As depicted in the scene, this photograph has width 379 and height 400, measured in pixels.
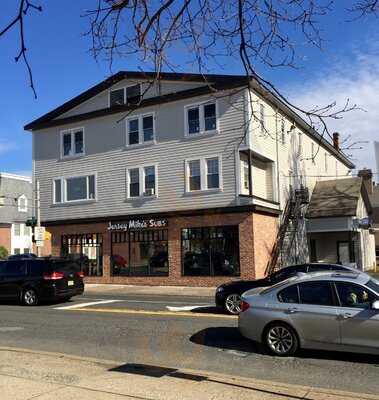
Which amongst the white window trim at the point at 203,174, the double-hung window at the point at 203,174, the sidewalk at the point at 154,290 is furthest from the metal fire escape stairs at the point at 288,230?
the double-hung window at the point at 203,174

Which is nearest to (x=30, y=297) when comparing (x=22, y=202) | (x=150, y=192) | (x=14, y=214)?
(x=150, y=192)

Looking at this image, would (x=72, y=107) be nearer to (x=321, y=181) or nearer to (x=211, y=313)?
(x=321, y=181)

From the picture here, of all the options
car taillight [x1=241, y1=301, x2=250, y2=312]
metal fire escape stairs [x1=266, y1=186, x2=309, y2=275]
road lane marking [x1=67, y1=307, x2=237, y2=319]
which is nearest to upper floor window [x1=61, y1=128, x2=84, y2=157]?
metal fire escape stairs [x1=266, y1=186, x2=309, y2=275]

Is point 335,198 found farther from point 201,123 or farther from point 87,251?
point 87,251

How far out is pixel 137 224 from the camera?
2969 cm

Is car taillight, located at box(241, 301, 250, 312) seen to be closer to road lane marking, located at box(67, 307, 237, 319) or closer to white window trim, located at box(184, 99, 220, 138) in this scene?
road lane marking, located at box(67, 307, 237, 319)

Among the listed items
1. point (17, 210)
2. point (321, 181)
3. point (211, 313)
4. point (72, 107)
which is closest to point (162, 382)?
point (211, 313)

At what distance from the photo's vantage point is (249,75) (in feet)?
17.3

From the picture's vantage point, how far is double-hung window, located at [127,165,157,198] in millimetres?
29562

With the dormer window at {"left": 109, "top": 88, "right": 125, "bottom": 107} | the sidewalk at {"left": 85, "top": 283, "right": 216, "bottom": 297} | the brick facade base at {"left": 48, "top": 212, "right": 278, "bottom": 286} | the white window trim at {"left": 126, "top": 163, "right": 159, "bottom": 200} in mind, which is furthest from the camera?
the dormer window at {"left": 109, "top": 88, "right": 125, "bottom": 107}

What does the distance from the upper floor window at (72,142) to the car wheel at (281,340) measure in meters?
24.4

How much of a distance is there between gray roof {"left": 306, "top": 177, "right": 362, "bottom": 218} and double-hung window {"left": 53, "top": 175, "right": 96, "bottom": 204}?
1307 centimetres

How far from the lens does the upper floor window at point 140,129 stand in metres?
30.0

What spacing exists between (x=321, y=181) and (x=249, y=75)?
113 feet
